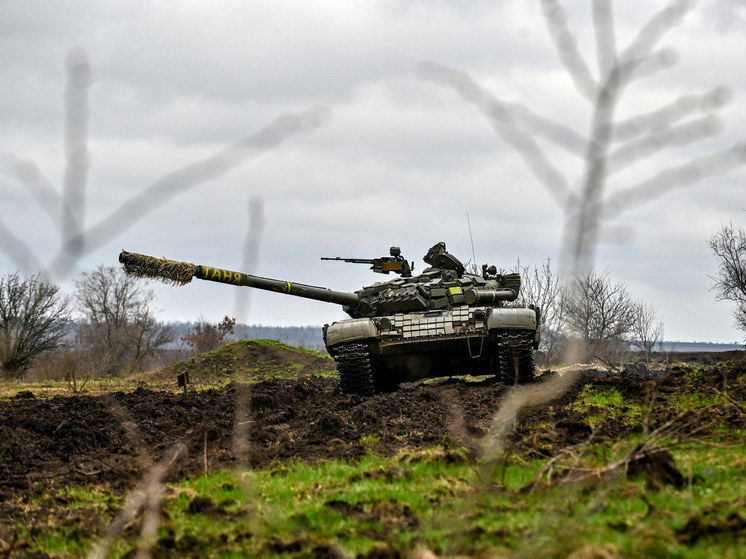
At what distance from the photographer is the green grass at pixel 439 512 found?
4.71m

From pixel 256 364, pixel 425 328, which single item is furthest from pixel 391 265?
pixel 256 364

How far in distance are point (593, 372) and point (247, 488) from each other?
14.9 metres

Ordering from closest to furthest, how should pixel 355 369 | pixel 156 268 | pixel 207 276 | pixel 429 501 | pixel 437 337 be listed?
pixel 429 501 < pixel 156 268 < pixel 207 276 < pixel 437 337 < pixel 355 369

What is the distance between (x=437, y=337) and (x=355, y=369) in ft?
5.08

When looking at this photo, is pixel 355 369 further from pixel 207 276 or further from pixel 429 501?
pixel 429 501

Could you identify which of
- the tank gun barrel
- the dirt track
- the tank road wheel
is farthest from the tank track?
the tank gun barrel

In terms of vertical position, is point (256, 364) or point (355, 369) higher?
point (256, 364)

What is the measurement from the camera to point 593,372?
2100 centimetres

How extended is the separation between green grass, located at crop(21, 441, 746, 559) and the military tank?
6514 mm

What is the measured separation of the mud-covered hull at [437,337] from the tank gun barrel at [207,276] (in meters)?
1.18

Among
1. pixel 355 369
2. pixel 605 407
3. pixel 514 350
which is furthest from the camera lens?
pixel 355 369

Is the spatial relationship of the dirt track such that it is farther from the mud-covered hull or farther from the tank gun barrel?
the tank gun barrel

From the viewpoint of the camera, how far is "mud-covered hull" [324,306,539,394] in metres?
14.8

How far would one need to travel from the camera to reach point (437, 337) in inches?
597
